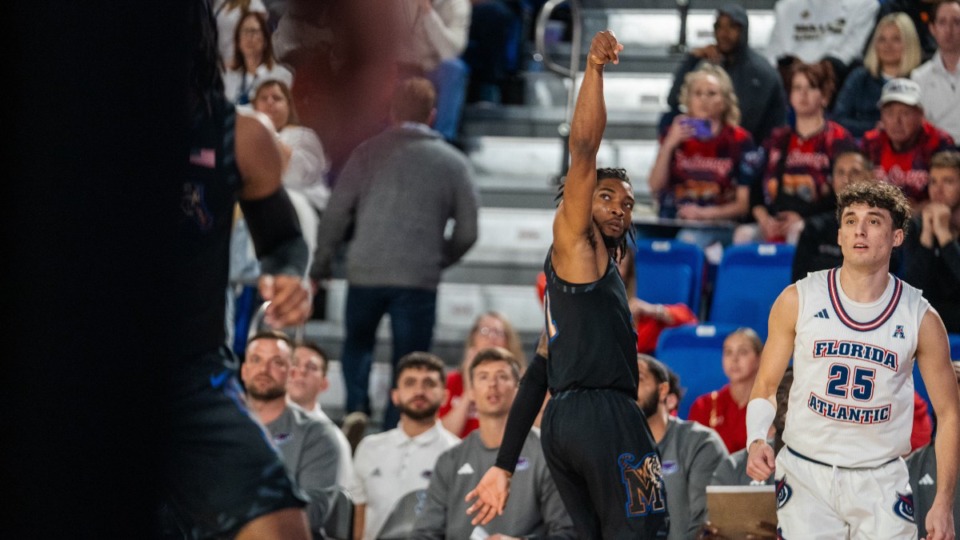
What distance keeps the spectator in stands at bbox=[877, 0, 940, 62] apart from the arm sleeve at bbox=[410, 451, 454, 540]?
14.5 feet

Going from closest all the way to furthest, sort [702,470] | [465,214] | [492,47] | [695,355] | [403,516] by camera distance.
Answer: [702,470]
[403,516]
[695,355]
[465,214]
[492,47]

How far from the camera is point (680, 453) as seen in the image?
528 cm

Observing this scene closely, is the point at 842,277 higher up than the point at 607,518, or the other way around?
the point at 842,277

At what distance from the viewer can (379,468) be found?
20.4 ft

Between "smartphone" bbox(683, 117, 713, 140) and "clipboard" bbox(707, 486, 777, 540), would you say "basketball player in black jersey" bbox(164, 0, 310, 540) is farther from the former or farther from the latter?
"smartphone" bbox(683, 117, 713, 140)

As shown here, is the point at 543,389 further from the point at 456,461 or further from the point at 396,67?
the point at 396,67

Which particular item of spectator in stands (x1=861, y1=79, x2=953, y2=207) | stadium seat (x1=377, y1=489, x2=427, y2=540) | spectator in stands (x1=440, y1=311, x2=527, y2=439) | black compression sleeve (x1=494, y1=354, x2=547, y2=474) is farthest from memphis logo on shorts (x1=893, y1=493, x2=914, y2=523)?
spectator in stands (x1=861, y1=79, x2=953, y2=207)

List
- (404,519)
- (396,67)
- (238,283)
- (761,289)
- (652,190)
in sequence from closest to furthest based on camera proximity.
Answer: (396,67) → (238,283) → (404,519) → (761,289) → (652,190)

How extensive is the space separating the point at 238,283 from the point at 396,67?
4.49 meters

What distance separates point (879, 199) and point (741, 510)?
127 centimetres

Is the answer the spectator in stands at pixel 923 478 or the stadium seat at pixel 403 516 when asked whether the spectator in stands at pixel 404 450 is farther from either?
the spectator in stands at pixel 923 478

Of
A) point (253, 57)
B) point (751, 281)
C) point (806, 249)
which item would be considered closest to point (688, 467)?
point (806, 249)

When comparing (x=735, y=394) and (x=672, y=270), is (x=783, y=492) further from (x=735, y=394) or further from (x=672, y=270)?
(x=672, y=270)

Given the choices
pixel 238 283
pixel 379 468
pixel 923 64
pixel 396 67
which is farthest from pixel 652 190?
pixel 396 67
